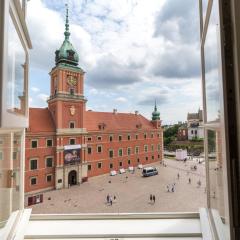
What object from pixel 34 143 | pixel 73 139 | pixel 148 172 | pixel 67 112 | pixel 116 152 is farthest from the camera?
pixel 116 152

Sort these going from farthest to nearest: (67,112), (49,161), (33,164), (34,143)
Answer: (67,112), (49,161), (34,143), (33,164)

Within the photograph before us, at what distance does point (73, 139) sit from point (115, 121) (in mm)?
2359

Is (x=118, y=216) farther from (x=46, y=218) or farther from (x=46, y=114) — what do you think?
(x=46, y=114)

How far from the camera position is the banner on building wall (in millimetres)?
7563

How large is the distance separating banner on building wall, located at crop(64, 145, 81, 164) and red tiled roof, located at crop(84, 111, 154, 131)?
940 millimetres

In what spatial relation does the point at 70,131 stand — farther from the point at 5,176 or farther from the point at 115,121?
the point at 5,176

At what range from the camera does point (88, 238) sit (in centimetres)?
80

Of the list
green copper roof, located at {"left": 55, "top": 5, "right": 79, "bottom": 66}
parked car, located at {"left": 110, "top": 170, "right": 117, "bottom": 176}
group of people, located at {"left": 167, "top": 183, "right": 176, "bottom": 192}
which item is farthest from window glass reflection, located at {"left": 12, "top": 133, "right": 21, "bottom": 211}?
parked car, located at {"left": 110, "top": 170, "right": 117, "bottom": 176}

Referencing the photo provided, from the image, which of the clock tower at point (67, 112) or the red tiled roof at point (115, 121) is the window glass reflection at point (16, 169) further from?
the red tiled roof at point (115, 121)

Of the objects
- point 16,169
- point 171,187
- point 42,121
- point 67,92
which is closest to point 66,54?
point 67,92

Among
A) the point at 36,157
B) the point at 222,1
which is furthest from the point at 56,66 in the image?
the point at 222,1

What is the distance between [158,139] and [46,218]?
9.85 meters

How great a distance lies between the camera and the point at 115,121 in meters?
9.77

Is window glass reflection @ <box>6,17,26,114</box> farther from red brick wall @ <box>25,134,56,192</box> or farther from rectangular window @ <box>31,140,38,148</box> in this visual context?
rectangular window @ <box>31,140,38,148</box>
